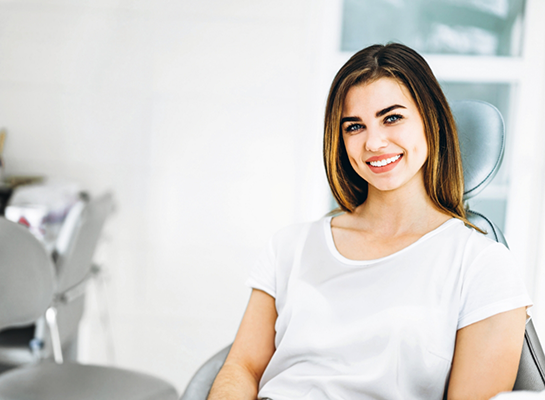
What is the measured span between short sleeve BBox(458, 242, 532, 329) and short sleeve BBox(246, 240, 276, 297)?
0.39 metres

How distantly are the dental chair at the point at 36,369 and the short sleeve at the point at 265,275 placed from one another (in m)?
0.46

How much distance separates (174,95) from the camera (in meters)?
2.23

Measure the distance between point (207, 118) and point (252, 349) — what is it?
4.53 ft

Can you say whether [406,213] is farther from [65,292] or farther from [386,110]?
[65,292]

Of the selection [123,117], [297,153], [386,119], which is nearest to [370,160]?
[386,119]

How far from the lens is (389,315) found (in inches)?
35.6

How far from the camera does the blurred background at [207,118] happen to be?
86.6 inches

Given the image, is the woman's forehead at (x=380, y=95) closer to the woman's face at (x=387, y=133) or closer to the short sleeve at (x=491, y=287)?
the woman's face at (x=387, y=133)

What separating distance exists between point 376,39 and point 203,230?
1.17 meters

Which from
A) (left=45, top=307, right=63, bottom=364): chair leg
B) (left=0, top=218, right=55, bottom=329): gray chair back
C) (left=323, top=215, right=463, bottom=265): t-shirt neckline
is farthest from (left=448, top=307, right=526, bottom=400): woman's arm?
(left=45, top=307, right=63, bottom=364): chair leg

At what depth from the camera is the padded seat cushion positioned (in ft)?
4.14

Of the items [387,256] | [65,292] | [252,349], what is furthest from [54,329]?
[387,256]

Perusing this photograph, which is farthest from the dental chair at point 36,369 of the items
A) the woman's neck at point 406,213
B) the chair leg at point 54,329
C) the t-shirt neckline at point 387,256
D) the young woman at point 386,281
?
the woman's neck at point 406,213

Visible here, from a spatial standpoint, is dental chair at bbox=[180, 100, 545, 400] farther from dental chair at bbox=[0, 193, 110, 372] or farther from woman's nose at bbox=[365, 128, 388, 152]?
dental chair at bbox=[0, 193, 110, 372]
